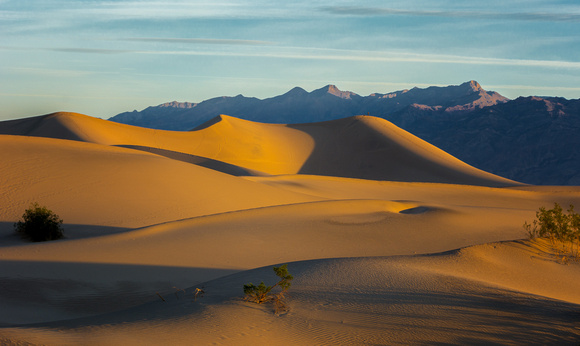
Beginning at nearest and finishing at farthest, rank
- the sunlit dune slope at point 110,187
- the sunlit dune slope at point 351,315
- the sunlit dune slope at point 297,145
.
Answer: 1. the sunlit dune slope at point 351,315
2. the sunlit dune slope at point 110,187
3. the sunlit dune slope at point 297,145

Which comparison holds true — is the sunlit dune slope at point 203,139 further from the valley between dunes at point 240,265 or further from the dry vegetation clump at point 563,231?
the dry vegetation clump at point 563,231

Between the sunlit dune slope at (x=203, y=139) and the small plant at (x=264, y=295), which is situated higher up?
the sunlit dune slope at (x=203, y=139)

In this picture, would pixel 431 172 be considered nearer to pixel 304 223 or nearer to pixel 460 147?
pixel 304 223

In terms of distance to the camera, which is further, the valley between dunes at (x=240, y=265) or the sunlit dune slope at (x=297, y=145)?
the sunlit dune slope at (x=297, y=145)

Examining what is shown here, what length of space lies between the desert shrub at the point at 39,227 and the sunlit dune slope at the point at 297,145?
123 ft

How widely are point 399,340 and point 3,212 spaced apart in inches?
547

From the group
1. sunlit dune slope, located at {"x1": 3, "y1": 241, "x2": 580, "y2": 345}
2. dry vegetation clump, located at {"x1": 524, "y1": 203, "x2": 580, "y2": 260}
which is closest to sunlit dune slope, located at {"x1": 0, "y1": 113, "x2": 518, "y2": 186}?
dry vegetation clump, located at {"x1": 524, "y1": 203, "x2": 580, "y2": 260}

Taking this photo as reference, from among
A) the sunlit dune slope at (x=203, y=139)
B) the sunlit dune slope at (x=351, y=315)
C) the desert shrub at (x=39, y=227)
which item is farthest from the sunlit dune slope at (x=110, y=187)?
the sunlit dune slope at (x=203, y=139)

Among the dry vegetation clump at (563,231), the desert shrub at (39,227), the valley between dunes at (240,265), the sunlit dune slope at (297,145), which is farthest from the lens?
the sunlit dune slope at (297,145)

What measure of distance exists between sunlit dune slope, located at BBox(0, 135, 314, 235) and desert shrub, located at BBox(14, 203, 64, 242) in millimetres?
1087

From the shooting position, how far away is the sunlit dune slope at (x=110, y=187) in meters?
17.1

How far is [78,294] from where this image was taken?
948 centimetres

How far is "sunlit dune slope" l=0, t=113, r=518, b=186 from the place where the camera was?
5541cm

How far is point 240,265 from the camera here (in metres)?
11.7
